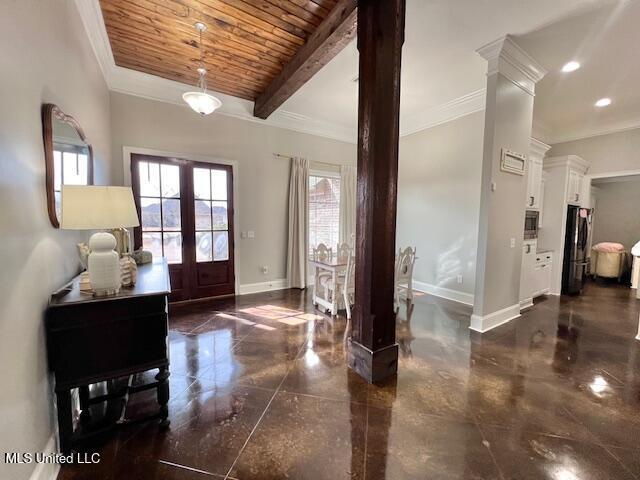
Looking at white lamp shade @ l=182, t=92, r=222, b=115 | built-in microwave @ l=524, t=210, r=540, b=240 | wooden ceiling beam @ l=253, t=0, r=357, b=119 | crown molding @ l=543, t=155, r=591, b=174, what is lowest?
built-in microwave @ l=524, t=210, r=540, b=240

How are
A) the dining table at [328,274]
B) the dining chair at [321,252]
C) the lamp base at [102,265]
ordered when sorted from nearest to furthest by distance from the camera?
the lamp base at [102,265] → the dining table at [328,274] → the dining chair at [321,252]

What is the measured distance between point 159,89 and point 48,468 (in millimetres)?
4144

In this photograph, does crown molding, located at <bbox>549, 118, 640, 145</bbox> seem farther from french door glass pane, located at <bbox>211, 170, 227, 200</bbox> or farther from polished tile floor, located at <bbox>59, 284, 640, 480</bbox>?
french door glass pane, located at <bbox>211, 170, 227, 200</bbox>

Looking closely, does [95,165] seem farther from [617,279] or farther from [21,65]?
[617,279]

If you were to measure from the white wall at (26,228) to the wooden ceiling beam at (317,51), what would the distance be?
200 centimetres

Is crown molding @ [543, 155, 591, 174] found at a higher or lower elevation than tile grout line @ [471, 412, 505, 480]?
higher

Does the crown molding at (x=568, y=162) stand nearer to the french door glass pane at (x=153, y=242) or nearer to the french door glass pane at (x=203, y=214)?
the french door glass pane at (x=203, y=214)

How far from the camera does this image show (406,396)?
205 cm

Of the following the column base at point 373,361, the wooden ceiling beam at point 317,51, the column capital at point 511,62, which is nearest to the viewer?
the column base at point 373,361

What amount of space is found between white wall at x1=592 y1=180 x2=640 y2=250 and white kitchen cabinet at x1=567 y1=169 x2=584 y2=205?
256 cm

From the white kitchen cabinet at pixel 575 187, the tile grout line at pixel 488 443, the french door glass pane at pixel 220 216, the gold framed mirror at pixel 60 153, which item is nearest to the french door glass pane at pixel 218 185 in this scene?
the french door glass pane at pixel 220 216

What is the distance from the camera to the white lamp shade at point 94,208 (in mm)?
1438

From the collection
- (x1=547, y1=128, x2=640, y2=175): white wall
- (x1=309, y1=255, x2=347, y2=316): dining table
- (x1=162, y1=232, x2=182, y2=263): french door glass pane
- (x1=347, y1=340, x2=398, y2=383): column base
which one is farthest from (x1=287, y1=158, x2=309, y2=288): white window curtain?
(x1=547, y1=128, x2=640, y2=175): white wall

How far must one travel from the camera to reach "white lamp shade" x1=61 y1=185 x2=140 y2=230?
144 centimetres
